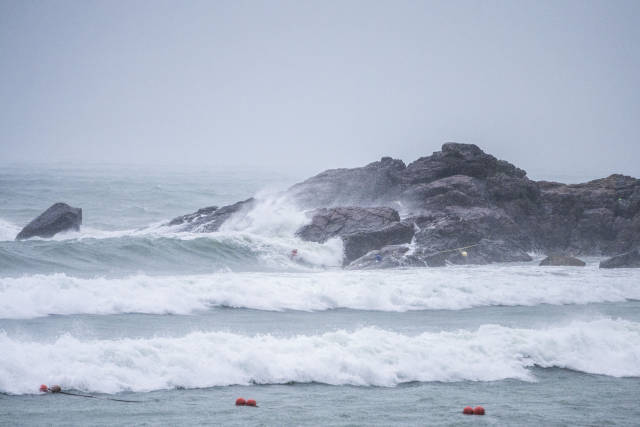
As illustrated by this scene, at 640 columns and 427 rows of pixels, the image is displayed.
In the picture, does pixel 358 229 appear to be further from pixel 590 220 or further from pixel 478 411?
pixel 478 411

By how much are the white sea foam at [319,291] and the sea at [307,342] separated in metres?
0.06

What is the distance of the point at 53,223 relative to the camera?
3878 cm

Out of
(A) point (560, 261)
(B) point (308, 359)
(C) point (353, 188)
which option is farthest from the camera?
(C) point (353, 188)

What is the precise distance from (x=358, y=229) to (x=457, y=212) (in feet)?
18.2

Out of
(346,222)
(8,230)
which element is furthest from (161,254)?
(8,230)

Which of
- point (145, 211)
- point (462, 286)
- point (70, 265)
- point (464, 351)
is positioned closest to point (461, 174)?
point (462, 286)

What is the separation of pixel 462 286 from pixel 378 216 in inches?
413

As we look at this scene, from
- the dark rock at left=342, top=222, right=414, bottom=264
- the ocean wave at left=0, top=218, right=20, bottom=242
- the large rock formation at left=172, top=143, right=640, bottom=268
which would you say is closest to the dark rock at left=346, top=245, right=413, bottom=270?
the large rock formation at left=172, top=143, right=640, bottom=268

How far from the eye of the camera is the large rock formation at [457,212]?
3341cm

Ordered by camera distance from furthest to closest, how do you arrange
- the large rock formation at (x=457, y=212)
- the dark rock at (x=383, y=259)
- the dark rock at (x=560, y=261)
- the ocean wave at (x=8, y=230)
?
the ocean wave at (x=8, y=230) < the large rock formation at (x=457, y=212) < the dark rock at (x=560, y=261) < the dark rock at (x=383, y=259)

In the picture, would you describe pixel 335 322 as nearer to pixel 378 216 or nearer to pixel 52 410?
pixel 52 410

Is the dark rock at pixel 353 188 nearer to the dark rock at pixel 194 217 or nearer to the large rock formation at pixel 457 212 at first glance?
the large rock formation at pixel 457 212

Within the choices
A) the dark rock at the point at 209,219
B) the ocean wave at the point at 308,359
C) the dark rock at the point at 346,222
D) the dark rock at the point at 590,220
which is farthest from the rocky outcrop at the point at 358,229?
the ocean wave at the point at 308,359

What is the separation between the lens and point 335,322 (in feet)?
64.1
